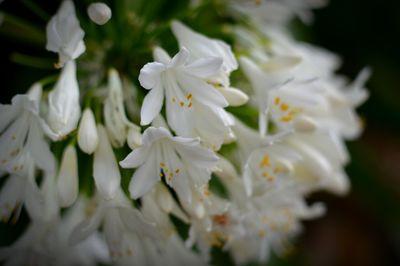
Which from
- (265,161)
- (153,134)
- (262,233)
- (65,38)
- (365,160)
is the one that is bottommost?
(365,160)

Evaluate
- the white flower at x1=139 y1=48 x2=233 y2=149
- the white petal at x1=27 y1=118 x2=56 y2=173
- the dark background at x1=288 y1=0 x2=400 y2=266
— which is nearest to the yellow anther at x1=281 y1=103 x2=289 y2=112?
the white flower at x1=139 y1=48 x2=233 y2=149

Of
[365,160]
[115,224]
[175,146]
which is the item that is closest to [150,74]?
[175,146]

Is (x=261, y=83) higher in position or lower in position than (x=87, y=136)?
lower

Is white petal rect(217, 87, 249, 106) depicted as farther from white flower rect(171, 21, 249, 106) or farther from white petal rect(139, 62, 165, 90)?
white petal rect(139, 62, 165, 90)

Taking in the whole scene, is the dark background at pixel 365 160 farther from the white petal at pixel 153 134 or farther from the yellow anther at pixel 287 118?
the white petal at pixel 153 134

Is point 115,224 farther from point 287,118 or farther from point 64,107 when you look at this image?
point 287,118

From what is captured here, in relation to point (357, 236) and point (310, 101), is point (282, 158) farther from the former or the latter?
point (357, 236)

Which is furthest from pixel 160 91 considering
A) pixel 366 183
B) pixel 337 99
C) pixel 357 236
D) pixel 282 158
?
pixel 357 236
